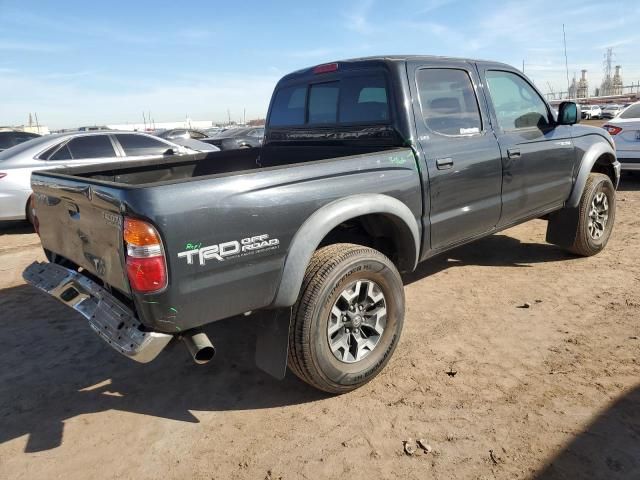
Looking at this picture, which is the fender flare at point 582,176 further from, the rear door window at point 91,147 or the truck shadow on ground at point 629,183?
the rear door window at point 91,147

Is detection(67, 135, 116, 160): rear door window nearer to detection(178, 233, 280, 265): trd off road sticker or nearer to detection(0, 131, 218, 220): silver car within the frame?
detection(0, 131, 218, 220): silver car

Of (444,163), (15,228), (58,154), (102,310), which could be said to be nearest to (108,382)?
(102,310)

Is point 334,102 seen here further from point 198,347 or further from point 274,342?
point 198,347

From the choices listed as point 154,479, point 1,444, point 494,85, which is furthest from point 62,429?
point 494,85

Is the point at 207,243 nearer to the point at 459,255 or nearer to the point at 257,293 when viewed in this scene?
the point at 257,293

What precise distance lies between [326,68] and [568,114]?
2.35 meters

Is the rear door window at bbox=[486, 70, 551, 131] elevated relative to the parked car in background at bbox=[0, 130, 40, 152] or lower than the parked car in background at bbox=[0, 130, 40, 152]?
lower

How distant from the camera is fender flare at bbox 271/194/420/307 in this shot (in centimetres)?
260

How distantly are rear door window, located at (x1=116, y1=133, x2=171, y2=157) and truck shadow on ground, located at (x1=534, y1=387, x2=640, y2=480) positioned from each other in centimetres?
728

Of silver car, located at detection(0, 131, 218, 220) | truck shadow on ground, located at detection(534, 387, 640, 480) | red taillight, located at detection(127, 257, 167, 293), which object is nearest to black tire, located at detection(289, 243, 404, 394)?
red taillight, located at detection(127, 257, 167, 293)

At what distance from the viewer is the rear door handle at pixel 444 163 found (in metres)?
3.45

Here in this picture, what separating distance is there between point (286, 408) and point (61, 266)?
5.48 feet

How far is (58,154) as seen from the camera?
7328 millimetres

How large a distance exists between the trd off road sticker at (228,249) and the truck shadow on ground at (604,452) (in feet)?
5.52
